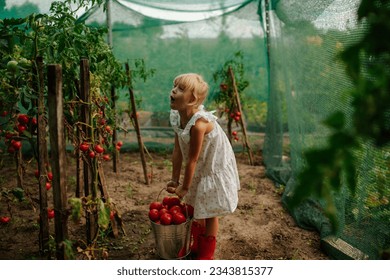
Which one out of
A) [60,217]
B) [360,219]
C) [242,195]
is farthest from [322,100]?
[60,217]

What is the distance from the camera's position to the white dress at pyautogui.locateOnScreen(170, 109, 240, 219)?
6.97 feet

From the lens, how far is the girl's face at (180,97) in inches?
81.7

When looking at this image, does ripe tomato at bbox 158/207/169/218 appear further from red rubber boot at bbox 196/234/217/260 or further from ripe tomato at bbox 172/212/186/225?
red rubber boot at bbox 196/234/217/260

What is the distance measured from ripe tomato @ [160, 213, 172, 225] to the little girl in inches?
4.9

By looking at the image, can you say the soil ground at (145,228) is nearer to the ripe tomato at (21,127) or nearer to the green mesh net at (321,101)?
the green mesh net at (321,101)

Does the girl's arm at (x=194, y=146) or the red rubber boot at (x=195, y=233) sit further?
the red rubber boot at (x=195, y=233)

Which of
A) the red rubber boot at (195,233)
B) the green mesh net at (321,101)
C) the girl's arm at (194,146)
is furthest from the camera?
the red rubber boot at (195,233)

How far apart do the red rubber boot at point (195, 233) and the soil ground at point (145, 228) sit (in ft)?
0.56

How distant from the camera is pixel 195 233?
92.7 inches

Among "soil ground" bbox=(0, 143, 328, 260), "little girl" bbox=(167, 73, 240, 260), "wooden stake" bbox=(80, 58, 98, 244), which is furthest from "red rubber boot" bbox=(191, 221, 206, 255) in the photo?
"wooden stake" bbox=(80, 58, 98, 244)

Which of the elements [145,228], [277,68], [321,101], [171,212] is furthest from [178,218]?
[277,68]

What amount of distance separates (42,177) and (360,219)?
65.3 inches

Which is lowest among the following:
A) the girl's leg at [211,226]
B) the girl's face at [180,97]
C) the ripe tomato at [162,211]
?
the girl's leg at [211,226]

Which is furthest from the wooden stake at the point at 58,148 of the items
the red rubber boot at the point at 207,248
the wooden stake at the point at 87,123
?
the red rubber boot at the point at 207,248
